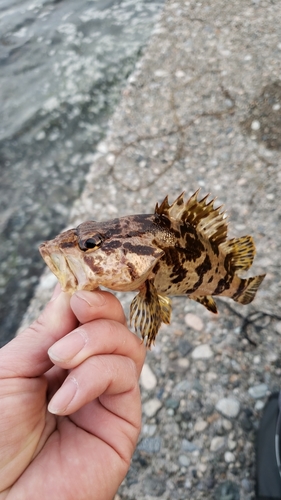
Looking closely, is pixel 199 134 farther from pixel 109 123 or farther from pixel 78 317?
pixel 78 317

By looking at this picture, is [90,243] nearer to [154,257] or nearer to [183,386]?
[154,257]

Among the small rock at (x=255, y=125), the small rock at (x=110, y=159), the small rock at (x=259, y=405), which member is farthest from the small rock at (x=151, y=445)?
the small rock at (x=255, y=125)

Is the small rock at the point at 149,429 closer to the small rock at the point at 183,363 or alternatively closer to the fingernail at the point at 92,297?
the small rock at the point at 183,363

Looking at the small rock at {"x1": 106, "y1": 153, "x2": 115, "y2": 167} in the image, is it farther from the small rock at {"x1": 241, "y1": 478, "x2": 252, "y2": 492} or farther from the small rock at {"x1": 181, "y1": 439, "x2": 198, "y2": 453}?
the small rock at {"x1": 241, "y1": 478, "x2": 252, "y2": 492}

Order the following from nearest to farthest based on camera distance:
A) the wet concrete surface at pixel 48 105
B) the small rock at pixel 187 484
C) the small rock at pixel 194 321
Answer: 1. the small rock at pixel 187 484
2. the small rock at pixel 194 321
3. the wet concrete surface at pixel 48 105

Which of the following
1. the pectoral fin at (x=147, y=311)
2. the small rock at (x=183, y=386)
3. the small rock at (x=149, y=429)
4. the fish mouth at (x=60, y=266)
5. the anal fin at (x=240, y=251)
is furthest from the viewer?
the small rock at (x=183, y=386)

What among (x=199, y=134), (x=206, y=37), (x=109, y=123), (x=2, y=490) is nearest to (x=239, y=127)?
(x=199, y=134)

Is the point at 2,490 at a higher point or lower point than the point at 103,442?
higher
